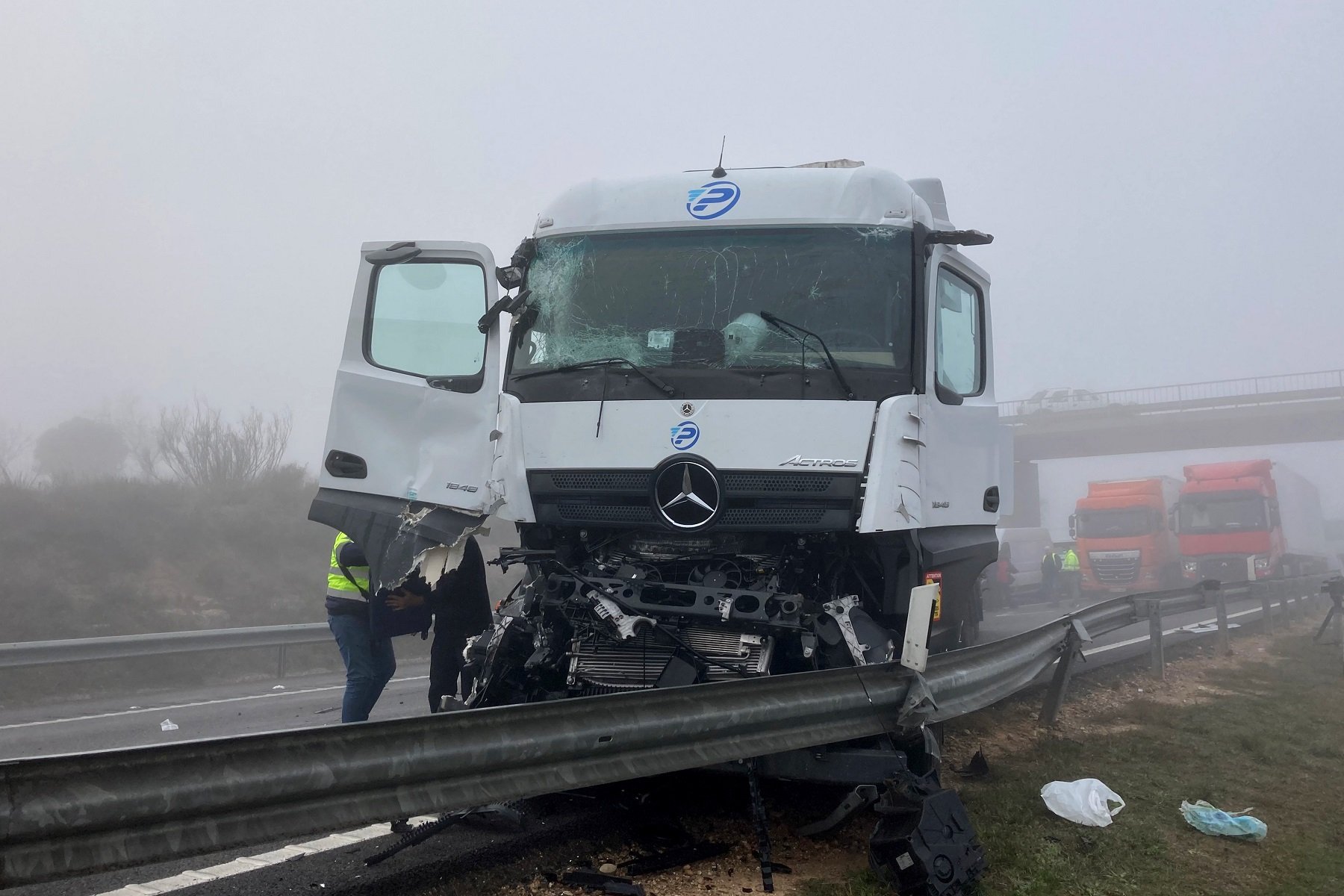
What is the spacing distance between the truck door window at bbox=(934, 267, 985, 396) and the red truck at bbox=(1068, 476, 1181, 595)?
23.9 m

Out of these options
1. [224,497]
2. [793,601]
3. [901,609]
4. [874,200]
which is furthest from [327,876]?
[224,497]

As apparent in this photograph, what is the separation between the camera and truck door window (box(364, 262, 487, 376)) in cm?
540

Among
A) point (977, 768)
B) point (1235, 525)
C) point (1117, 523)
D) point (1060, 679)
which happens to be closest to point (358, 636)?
point (977, 768)

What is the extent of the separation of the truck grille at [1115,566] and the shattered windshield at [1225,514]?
6.85 ft

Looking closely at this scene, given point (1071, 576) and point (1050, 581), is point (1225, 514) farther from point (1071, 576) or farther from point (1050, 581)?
point (1050, 581)

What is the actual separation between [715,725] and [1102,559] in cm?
2768

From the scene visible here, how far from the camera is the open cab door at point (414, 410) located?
514 centimetres

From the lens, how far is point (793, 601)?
15.5 ft

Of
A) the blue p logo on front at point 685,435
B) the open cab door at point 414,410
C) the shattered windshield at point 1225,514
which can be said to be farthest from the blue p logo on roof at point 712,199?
the shattered windshield at point 1225,514

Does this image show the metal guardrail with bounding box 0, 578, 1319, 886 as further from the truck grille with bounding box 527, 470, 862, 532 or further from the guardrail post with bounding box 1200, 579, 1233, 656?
the guardrail post with bounding box 1200, 579, 1233, 656

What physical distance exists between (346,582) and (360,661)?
1.50ft

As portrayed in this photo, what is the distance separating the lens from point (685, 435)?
198 inches

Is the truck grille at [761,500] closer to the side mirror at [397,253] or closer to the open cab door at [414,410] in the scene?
the open cab door at [414,410]

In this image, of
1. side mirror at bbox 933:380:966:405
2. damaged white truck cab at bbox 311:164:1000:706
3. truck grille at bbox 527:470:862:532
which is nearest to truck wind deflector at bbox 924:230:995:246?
damaged white truck cab at bbox 311:164:1000:706
